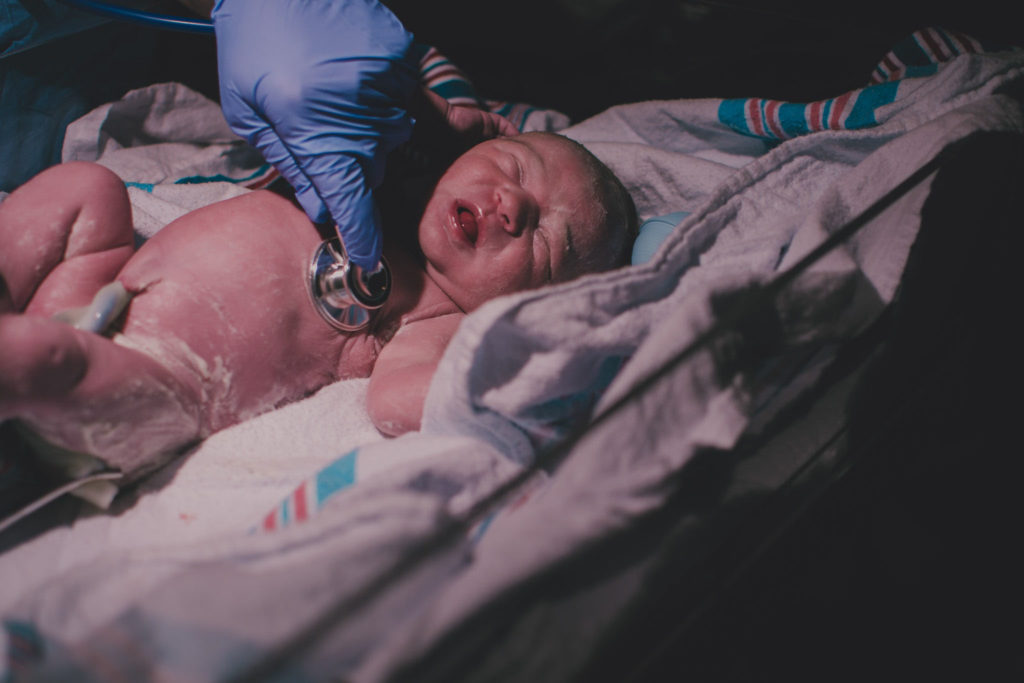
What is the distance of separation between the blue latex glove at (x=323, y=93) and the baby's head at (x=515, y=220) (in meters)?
0.12

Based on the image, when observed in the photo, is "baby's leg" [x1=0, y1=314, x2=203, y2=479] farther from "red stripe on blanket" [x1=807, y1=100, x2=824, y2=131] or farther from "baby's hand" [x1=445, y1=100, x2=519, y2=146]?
"red stripe on blanket" [x1=807, y1=100, x2=824, y2=131]

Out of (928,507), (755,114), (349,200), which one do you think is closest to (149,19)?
(349,200)

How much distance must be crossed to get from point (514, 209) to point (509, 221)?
0.07 ft

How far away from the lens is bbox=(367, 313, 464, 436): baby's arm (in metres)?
0.81

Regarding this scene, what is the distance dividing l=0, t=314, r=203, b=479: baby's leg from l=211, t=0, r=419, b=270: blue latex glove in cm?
31

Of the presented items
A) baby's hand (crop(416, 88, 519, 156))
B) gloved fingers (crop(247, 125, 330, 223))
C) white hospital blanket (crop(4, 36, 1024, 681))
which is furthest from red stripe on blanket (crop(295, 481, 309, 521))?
baby's hand (crop(416, 88, 519, 156))

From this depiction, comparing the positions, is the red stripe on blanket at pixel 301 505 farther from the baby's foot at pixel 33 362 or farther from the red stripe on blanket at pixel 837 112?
the red stripe on blanket at pixel 837 112

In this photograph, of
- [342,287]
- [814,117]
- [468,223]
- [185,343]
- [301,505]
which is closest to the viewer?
[301,505]

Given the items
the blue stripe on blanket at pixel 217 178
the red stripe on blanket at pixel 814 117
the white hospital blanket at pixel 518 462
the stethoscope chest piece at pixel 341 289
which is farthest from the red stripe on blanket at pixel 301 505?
the red stripe on blanket at pixel 814 117

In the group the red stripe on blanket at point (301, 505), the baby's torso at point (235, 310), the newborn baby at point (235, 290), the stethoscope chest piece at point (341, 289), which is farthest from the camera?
the stethoscope chest piece at point (341, 289)

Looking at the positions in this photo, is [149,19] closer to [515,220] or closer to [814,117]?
[515,220]

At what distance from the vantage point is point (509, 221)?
3.10 feet

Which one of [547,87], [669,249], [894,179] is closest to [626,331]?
[669,249]

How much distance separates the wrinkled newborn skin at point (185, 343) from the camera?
2.03 feet
